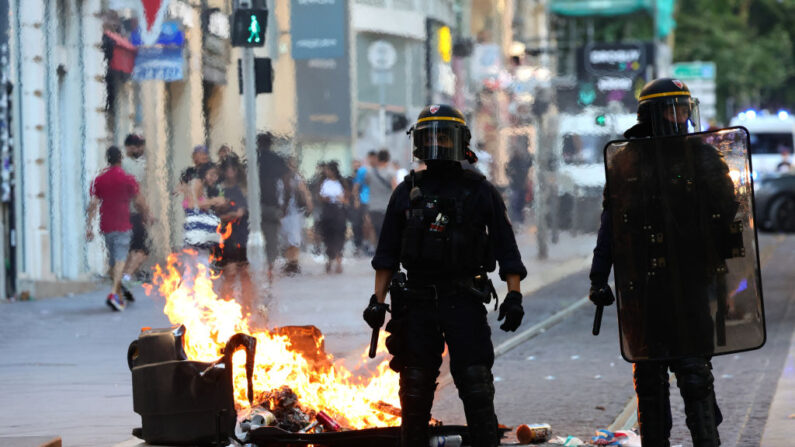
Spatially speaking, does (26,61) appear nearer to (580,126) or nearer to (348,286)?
(348,286)

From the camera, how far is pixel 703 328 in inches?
248

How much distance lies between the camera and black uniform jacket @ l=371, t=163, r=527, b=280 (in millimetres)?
6324

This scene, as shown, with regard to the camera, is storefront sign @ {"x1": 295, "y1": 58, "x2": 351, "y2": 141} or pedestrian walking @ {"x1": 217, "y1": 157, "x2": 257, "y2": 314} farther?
storefront sign @ {"x1": 295, "y1": 58, "x2": 351, "y2": 141}

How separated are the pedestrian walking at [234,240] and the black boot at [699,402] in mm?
5549

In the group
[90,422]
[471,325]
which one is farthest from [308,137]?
[471,325]

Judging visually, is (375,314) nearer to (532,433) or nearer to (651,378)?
(651,378)

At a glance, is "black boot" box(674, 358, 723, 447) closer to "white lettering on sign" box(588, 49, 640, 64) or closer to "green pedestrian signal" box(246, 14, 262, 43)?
"green pedestrian signal" box(246, 14, 262, 43)

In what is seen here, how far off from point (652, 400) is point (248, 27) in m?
6.53

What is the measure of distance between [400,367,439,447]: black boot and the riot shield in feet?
2.72

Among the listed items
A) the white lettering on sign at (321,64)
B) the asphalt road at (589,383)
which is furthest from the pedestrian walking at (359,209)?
the asphalt road at (589,383)

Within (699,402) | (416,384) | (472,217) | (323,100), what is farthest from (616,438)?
(323,100)

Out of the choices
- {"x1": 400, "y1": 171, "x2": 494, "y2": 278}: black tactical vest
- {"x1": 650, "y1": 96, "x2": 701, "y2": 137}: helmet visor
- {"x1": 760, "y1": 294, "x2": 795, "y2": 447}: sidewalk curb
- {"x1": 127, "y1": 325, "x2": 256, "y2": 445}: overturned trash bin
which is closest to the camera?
{"x1": 400, "y1": 171, "x2": 494, "y2": 278}: black tactical vest

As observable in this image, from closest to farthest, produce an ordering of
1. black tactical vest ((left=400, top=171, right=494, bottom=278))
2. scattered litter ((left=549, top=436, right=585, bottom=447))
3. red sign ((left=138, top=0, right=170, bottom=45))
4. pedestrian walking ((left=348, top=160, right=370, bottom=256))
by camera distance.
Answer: black tactical vest ((left=400, top=171, right=494, bottom=278)), scattered litter ((left=549, top=436, right=585, bottom=447)), red sign ((left=138, top=0, right=170, bottom=45)), pedestrian walking ((left=348, top=160, right=370, bottom=256))

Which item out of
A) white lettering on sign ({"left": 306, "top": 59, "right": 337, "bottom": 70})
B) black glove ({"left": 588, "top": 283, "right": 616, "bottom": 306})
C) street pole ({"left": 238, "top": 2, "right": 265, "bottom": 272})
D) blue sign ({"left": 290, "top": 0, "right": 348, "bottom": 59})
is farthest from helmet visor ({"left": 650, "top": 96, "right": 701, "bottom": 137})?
blue sign ({"left": 290, "top": 0, "right": 348, "bottom": 59})
